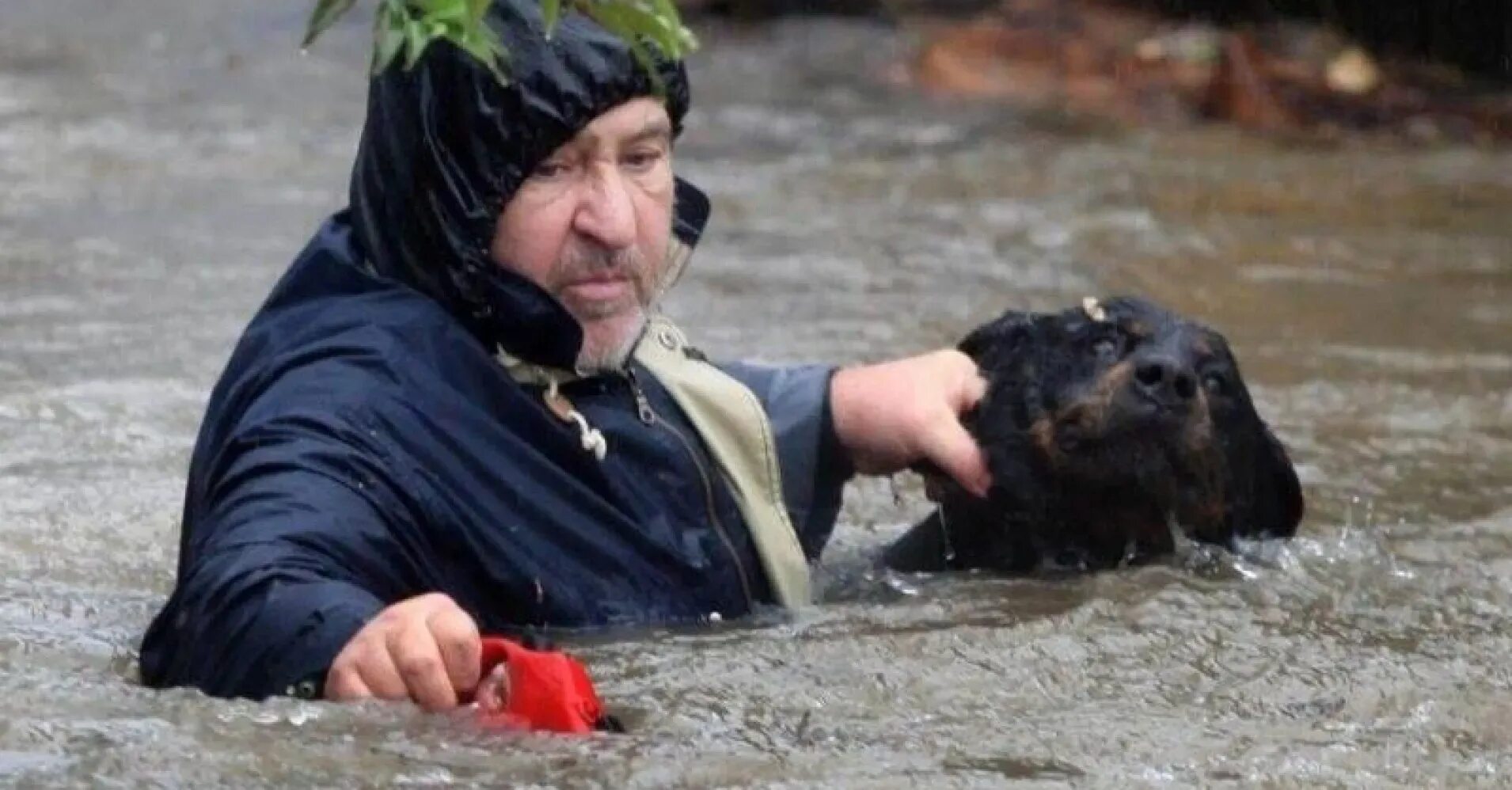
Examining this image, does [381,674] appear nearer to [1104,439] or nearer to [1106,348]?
[1104,439]

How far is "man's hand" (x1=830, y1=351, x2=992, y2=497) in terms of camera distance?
5039 millimetres

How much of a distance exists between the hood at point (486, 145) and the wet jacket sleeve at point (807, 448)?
2.11 ft

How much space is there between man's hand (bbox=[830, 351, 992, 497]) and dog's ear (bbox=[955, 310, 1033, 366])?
0.11ft

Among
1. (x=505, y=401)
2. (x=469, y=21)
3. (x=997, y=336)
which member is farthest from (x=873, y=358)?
(x=469, y=21)

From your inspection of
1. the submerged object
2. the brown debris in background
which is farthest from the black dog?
the brown debris in background

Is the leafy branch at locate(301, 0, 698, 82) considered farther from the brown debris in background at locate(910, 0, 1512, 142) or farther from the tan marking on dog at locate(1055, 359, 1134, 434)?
the brown debris in background at locate(910, 0, 1512, 142)

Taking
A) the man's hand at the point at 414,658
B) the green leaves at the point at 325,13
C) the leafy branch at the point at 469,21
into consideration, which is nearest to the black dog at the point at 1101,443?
the man's hand at the point at 414,658

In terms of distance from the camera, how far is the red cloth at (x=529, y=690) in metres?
3.77

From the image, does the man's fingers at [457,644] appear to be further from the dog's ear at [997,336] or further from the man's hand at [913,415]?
the dog's ear at [997,336]

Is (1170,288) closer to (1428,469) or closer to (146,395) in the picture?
(1428,469)

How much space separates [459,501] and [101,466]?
8.17ft

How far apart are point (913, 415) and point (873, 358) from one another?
116 inches

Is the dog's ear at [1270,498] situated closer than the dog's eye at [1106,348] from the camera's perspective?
No

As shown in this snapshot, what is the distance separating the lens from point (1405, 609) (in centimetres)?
527
